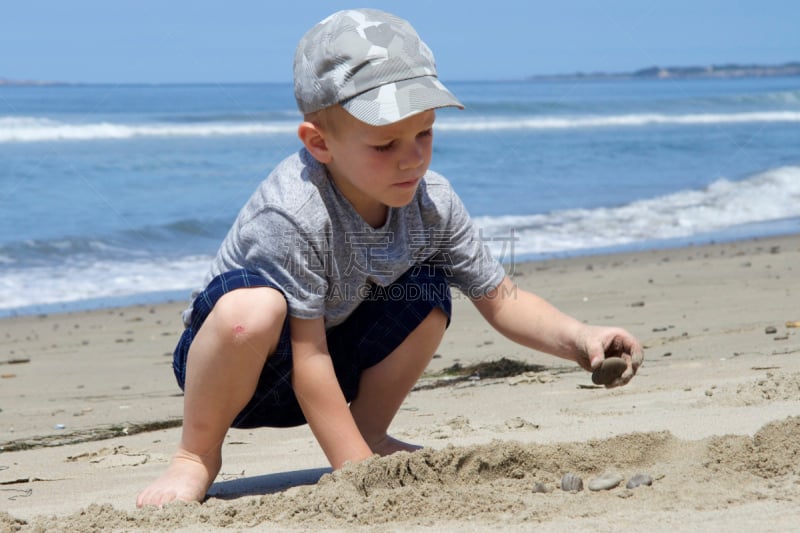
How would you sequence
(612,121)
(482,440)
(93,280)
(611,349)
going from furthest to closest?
(612,121) → (93,280) → (482,440) → (611,349)

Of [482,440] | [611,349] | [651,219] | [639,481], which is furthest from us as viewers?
[651,219]

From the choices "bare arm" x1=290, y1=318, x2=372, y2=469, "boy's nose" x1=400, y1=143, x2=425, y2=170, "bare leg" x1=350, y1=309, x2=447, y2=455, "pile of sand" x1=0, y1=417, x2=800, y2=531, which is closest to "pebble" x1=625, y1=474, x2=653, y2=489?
"pile of sand" x1=0, y1=417, x2=800, y2=531

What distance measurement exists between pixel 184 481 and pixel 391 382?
0.58m

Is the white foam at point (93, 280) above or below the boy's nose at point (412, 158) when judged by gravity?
below

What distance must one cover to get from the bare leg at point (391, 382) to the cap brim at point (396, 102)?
0.61 m

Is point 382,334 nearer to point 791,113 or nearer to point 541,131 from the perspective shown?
point 541,131

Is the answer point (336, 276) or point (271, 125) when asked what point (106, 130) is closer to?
point (271, 125)

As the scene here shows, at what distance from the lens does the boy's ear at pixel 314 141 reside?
224cm

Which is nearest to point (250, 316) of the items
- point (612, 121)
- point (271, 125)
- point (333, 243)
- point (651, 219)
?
point (333, 243)

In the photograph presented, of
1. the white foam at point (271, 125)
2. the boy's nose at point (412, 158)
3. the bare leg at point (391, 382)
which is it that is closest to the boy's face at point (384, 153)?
the boy's nose at point (412, 158)

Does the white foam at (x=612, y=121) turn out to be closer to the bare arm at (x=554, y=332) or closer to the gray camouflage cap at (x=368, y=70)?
the bare arm at (x=554, y=332)

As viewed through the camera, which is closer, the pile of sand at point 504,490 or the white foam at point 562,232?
the pile of sand at point 504,490

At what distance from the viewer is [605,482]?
79.8 inches

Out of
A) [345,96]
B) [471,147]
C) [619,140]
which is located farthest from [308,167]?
[619,140]
